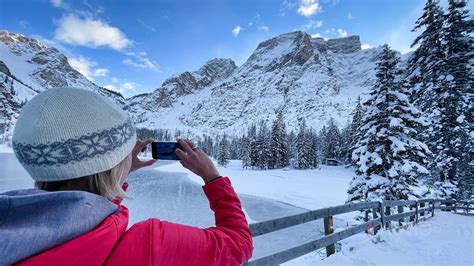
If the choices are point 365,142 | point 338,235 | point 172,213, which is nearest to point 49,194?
point 338,235

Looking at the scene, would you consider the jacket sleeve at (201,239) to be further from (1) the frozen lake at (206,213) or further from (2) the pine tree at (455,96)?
(2) the pine tree at (455,96)

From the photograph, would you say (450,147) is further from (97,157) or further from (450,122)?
(97,157)

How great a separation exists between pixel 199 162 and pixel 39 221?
69cm

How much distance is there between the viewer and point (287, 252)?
431 cm

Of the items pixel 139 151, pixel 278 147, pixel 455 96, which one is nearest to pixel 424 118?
pixel 455 96

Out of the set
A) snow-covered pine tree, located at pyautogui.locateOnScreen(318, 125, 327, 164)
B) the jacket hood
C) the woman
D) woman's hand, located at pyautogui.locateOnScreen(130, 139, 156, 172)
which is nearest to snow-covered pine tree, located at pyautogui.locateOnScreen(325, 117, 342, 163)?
snow-covered pine tree, located at pyautogui.locateOnScreen(318, 125, 327, 164)

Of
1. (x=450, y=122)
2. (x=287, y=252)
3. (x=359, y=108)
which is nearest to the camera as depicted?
(x=287, y=252)

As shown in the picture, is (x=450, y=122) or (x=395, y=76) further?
(x=450, y=122)

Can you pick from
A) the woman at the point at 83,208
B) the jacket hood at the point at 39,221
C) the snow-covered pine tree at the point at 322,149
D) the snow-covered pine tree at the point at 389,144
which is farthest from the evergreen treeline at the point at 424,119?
the snow-covered pine tree at the point at 322,149

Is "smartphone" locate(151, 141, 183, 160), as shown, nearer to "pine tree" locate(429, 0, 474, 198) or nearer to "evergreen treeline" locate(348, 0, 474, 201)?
"evergreen treeline" locate(348, 0, 474, 201)

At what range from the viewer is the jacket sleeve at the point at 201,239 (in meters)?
1.06

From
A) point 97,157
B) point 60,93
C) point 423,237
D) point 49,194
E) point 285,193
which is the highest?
point 60,93

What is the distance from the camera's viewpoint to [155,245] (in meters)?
1.06

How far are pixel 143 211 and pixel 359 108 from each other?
35502 millimetres
